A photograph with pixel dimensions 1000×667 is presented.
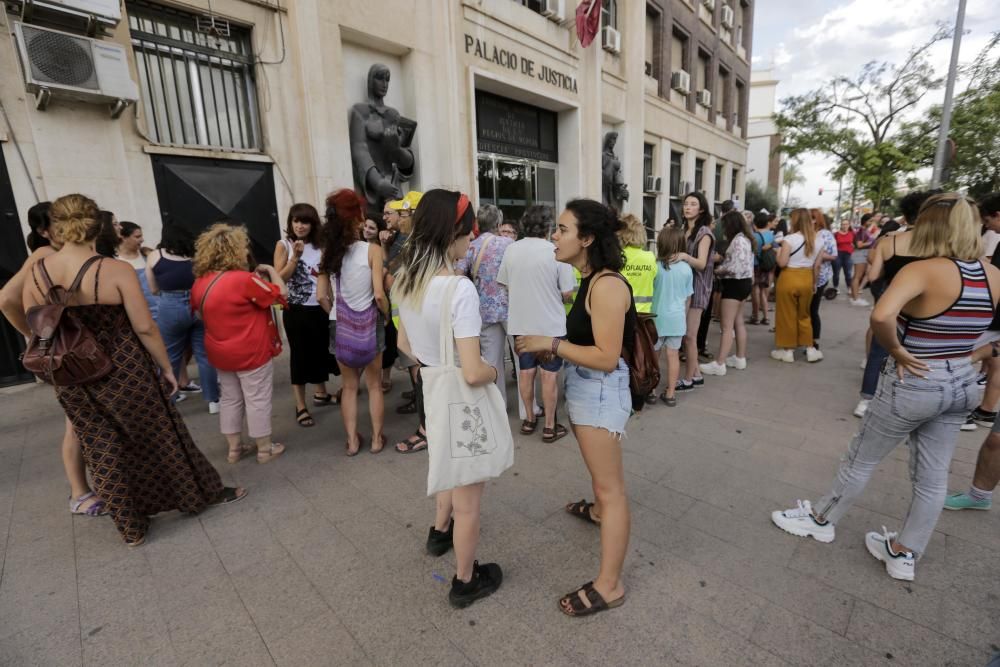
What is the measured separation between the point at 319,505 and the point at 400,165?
630 centimetres

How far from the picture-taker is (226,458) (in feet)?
12.5

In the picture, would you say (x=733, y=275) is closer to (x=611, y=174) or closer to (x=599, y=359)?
(x=599, y=359)

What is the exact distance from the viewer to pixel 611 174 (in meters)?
13.2

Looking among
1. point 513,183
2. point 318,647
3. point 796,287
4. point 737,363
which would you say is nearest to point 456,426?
point 318,647

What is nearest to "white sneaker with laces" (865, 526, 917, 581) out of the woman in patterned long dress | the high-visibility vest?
the high-visibility vest

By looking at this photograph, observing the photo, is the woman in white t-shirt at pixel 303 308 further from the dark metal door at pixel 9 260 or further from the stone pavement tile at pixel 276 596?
the dark metal door at pixel 9 260

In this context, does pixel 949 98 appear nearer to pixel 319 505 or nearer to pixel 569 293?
pixel 569 293

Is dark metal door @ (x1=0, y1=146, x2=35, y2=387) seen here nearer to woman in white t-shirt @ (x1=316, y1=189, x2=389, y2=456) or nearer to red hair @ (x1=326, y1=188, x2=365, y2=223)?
woman in white t-shirt @ (x1=316, y1=189, x2=389, y2=456)

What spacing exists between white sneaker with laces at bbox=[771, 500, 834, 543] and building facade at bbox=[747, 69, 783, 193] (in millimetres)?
31478

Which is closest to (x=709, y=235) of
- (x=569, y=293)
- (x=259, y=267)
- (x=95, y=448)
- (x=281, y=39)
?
(x=569, y=293)

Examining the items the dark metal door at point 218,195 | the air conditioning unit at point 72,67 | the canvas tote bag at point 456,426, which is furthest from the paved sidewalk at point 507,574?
the air conditioning unit at point 72,67

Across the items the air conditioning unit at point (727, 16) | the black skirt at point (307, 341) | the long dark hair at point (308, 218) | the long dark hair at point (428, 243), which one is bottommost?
the black skirt at point (307, 341)

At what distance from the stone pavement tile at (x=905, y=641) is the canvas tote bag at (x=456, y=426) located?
1691 mm

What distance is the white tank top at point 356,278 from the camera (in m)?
3.53
